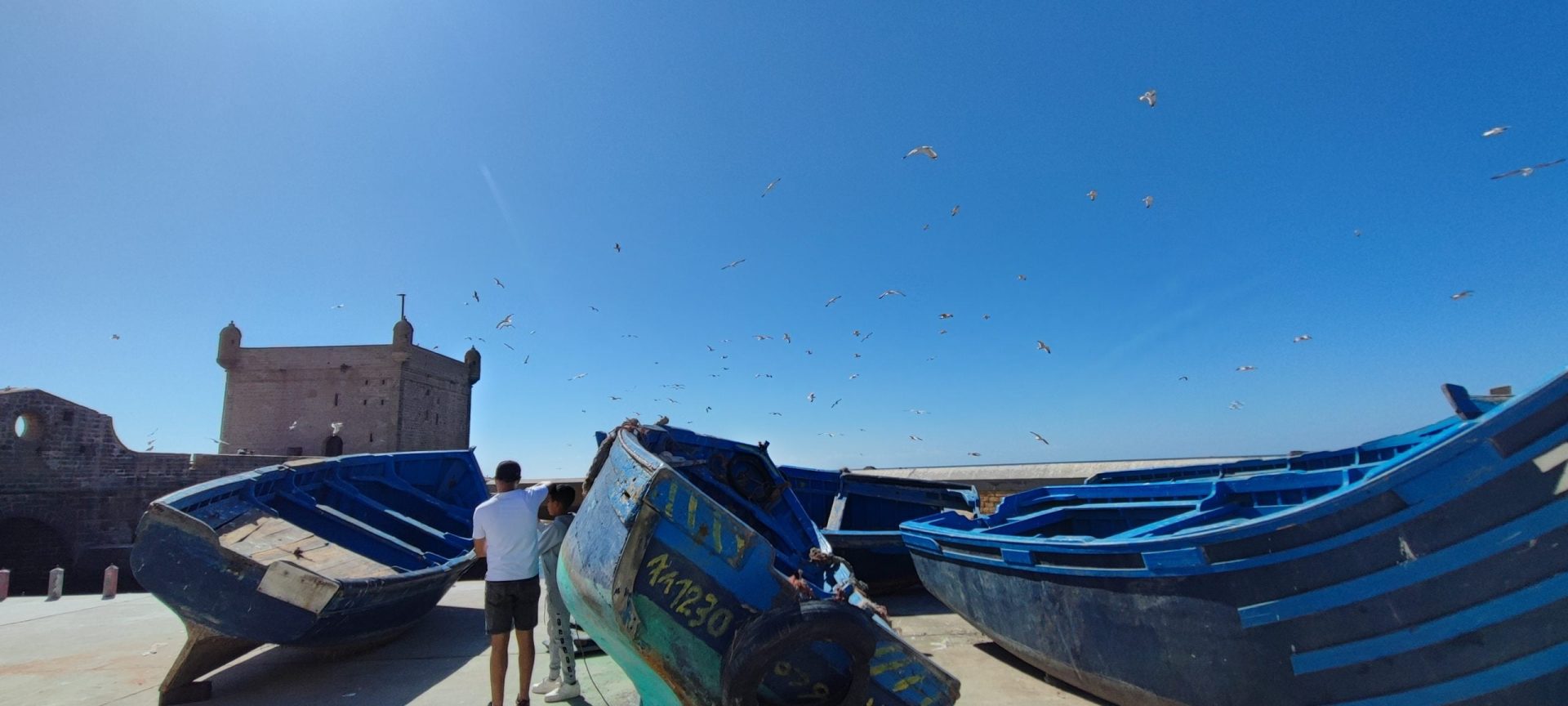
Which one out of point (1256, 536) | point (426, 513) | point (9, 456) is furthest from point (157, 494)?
point (1256, 536)

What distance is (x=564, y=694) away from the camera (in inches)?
180

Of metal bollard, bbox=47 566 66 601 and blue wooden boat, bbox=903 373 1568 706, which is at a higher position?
blue wooden boat, bbox=903 373 1568 706

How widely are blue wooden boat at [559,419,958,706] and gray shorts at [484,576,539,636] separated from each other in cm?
128

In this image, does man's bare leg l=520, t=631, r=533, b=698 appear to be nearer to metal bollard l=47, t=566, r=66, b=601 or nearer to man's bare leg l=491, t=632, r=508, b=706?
man's bare leg l=491, t=632, r=508, b=706

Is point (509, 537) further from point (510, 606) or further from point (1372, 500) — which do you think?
point (1372, 500)

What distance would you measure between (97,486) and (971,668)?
2154cm

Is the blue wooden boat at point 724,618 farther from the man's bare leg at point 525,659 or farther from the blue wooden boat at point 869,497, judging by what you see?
the blue wooden boat at point 869,497

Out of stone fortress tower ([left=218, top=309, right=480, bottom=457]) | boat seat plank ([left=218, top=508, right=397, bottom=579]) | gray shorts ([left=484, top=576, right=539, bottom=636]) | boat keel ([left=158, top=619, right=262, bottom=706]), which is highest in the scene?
stone fortress tower ([left=218, top=309, right=480, bottom=457])

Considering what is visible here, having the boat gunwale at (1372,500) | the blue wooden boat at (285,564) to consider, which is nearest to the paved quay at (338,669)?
the blue wooden boat at (285,564)

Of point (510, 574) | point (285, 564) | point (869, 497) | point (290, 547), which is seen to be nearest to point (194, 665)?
point (285, 564)

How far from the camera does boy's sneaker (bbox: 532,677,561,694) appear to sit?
4.72 meters

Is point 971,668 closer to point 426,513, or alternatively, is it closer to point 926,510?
point 926,510

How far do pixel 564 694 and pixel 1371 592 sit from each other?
4.79 metres

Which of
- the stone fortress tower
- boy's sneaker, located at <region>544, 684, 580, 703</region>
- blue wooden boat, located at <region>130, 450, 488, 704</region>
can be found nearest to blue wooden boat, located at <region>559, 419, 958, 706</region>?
boy's sneaker, located at <region>544, 684, 580, 703</region>
